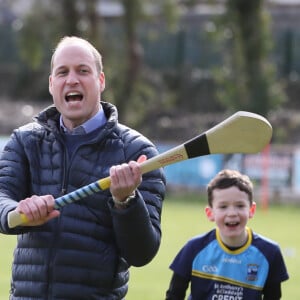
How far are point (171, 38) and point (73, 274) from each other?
34239 mm

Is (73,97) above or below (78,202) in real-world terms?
above

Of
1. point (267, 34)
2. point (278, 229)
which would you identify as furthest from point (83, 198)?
point (267, 34)

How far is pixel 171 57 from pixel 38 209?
34.7 metres

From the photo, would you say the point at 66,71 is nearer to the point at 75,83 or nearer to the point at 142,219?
the point at 75,83

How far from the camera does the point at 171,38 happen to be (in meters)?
38.9

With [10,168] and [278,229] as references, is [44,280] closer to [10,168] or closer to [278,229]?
[10,168]

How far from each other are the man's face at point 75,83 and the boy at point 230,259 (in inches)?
70.1

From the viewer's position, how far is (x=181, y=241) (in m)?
16.8

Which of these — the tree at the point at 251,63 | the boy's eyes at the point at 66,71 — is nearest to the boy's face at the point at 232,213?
→ the boy's eyes at the point at 66,71

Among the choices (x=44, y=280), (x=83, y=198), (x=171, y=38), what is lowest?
(x=44, y=280)

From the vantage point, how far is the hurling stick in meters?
4.77

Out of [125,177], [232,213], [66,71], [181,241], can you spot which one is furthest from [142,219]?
[181,241]

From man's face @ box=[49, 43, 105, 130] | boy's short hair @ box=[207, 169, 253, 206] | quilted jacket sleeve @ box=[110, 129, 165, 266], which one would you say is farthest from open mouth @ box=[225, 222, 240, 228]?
man's face @ box=[49, 43, 105, 130]

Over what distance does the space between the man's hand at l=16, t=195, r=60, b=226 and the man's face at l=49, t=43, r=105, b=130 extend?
0.47m
